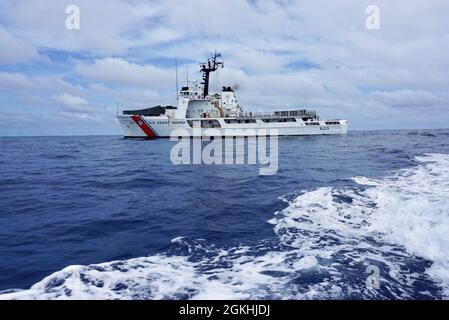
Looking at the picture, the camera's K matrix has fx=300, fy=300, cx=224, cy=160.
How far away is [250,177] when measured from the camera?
719 inches

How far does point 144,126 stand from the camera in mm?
66125

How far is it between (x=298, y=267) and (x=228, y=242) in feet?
7.02

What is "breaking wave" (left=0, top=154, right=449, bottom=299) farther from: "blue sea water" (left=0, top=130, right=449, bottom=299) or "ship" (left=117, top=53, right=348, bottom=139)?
"ship" (left=117, top=53, right=348, bottom=139)

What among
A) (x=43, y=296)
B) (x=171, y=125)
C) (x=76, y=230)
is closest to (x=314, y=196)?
→ (x=76, y=230)

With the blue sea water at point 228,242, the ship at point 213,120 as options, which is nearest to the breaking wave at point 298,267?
the blue sea water at point 228,242

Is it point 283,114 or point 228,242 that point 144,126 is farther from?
point 228,242

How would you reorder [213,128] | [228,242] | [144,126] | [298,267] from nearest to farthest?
[298,267] < [228,242] < [144,126] < [213,128]

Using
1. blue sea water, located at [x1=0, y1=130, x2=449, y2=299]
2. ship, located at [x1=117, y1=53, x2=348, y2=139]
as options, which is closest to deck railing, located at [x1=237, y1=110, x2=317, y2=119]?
ship, located at [x1=117, y1=53, x2=348, y2=139]

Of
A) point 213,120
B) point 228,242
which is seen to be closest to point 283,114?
point 213,120
